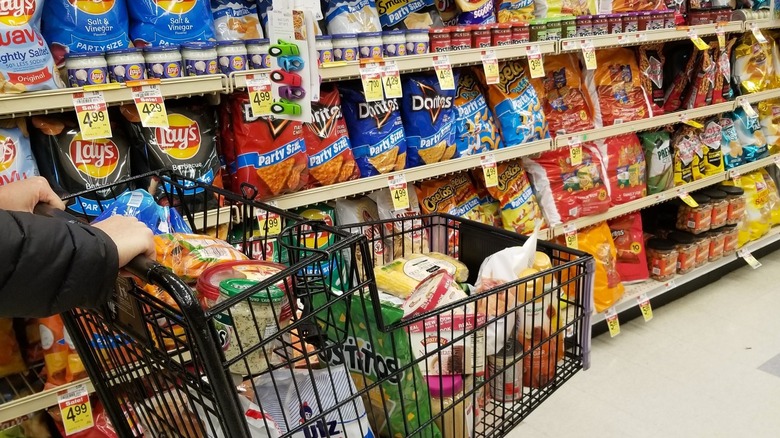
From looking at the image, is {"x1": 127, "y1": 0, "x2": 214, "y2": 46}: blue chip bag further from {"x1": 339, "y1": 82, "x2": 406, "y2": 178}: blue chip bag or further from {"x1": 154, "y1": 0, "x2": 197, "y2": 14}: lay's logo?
{"x1": 339, "y1": 82, "x2": 406, "y2": 178}: blue chip bag

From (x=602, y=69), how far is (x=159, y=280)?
98.6 inches

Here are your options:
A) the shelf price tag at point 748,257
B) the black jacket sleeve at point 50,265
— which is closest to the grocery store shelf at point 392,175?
the black jacket sleeve at point 50,265

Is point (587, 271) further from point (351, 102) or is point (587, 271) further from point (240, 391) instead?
point (351, 102)

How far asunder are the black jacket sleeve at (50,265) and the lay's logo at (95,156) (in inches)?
35.9

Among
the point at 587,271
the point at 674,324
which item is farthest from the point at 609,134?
the point at 587,271

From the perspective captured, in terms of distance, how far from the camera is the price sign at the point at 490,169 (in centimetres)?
234

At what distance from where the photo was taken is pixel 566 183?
267cm

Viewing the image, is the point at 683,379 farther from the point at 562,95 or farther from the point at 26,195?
the point at 26,195

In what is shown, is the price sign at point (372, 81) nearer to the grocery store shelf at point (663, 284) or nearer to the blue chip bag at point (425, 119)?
the blue chip bag at point (425, 119)

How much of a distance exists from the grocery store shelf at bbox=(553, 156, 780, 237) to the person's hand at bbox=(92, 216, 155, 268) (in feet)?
6.85

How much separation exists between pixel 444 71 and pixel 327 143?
47 cm

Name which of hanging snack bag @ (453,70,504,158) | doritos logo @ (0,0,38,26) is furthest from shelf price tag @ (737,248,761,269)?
doritos logo @ (0,0,38,26)

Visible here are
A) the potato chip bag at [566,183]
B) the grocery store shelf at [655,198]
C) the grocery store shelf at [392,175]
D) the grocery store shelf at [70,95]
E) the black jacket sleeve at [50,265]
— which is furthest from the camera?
the grocery store shelf at [655,198]

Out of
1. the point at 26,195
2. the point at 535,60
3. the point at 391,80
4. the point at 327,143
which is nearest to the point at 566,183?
the point at 535,60
